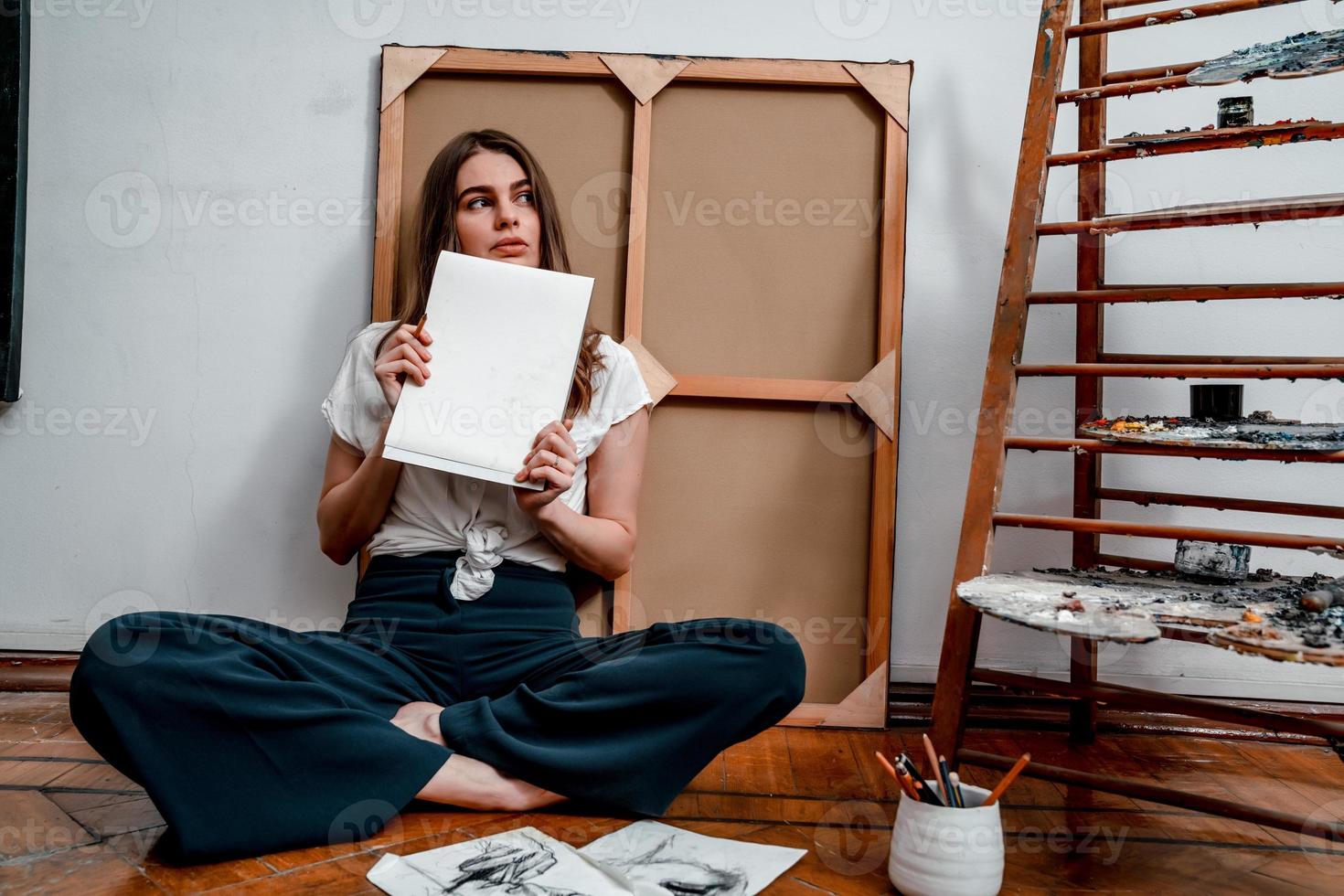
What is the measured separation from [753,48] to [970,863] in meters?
1.50

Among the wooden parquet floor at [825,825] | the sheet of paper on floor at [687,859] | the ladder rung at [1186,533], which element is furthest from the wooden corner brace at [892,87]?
the sheet of paper on floor at [687,859]

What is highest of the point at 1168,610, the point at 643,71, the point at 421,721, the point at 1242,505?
the point at 643,71

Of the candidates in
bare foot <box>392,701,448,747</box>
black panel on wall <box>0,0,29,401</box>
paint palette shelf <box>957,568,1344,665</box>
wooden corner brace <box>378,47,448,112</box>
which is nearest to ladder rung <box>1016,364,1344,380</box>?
paint palette shelf <box>957,568,1344,665</box>

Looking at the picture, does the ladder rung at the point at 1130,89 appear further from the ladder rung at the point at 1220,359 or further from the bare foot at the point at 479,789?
the bare foot at the point at 479,789

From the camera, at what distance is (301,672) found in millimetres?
1250

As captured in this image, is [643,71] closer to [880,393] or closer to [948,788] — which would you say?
[880,393]

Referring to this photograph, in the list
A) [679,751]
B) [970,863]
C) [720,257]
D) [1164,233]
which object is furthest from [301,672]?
[1164,233]

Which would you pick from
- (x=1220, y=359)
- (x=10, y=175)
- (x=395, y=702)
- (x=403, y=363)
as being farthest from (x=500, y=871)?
(x=10, y=175)

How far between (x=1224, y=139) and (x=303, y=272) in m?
1.61

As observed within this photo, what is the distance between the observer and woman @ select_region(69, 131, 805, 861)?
114 centimetres

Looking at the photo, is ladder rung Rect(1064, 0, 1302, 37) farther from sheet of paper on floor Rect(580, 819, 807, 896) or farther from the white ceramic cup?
sheet of paper on floor Rect(580, 819, 807, 896)

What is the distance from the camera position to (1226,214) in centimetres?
122

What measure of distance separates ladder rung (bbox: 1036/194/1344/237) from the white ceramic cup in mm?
813

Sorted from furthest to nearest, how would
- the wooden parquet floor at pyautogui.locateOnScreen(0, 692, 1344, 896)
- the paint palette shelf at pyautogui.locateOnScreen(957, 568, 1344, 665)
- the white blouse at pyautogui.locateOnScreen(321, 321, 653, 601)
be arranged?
the white blouse at pyautogui.locateOnScreen(321, 321, 653, 601) < the wooden parquet floor at pyautogui.locateOnScreen(0, 692, 1344, 896) < the paint palette shelf at pyautogui.locateOnScreen(957, 568, 1344, 665)
